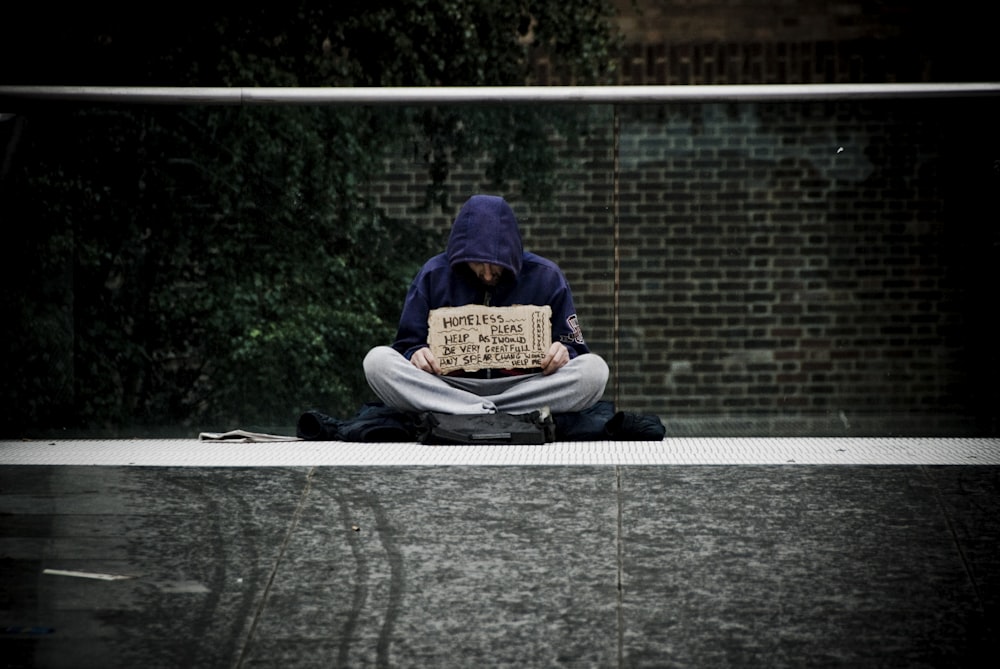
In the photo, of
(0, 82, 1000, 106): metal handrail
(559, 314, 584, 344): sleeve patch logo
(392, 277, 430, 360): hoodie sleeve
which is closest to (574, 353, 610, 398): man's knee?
(559, 314, 584, 344): sleeve patch logo

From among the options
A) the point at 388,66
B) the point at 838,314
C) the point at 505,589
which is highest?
the point at 388,66

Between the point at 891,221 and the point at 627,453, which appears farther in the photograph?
the point at 891,221

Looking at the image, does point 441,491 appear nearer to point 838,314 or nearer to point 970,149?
point 838,314

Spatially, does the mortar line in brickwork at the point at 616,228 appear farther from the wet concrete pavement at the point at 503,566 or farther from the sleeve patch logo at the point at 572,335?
the wet concrete pavement at the point at 503,566

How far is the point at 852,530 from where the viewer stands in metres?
4.22

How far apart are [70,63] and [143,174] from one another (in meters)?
1.83

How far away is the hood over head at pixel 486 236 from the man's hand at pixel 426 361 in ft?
1.25

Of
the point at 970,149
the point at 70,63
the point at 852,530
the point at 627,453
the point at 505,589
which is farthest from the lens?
the point at 70,63

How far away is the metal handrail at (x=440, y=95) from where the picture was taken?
18.8 ft

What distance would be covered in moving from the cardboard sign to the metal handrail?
3.21ft

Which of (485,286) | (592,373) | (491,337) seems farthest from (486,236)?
(592,373)

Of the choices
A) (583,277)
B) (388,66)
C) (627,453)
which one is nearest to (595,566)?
(627,453)

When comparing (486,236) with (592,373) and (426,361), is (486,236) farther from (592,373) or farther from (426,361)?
(592,373)

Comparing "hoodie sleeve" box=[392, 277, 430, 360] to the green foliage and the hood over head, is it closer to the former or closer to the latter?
the hood over head
